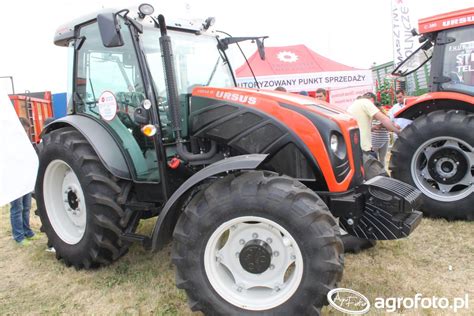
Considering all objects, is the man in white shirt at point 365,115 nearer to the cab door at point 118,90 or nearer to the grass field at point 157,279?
the grass field at point 157,279

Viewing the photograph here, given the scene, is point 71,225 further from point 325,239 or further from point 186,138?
point 325,239

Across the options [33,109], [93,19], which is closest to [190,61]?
[93,19]

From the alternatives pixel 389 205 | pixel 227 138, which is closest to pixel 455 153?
pixel 389 205

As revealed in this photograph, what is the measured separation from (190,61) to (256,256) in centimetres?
190

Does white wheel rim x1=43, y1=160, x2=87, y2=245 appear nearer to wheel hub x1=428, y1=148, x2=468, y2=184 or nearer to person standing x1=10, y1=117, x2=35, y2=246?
person standing x1=10, y1=117, x2=35, y2=246

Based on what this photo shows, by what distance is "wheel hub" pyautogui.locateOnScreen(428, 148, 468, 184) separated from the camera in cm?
466

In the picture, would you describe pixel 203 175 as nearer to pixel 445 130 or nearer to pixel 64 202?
pixel 64 202

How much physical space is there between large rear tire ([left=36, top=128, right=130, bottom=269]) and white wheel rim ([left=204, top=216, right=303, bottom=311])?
108 cm

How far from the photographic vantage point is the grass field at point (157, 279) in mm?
3061

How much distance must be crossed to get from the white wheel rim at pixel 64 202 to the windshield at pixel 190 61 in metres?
1.25

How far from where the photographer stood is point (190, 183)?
2.79m

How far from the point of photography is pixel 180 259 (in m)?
2.67

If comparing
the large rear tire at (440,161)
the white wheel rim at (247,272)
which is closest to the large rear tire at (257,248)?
the white wheel rim at (247,272)

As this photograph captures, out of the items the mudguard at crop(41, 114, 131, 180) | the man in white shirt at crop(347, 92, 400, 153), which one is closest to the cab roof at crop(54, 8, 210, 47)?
the mudguard at crop(41, 114, 131, 180)
